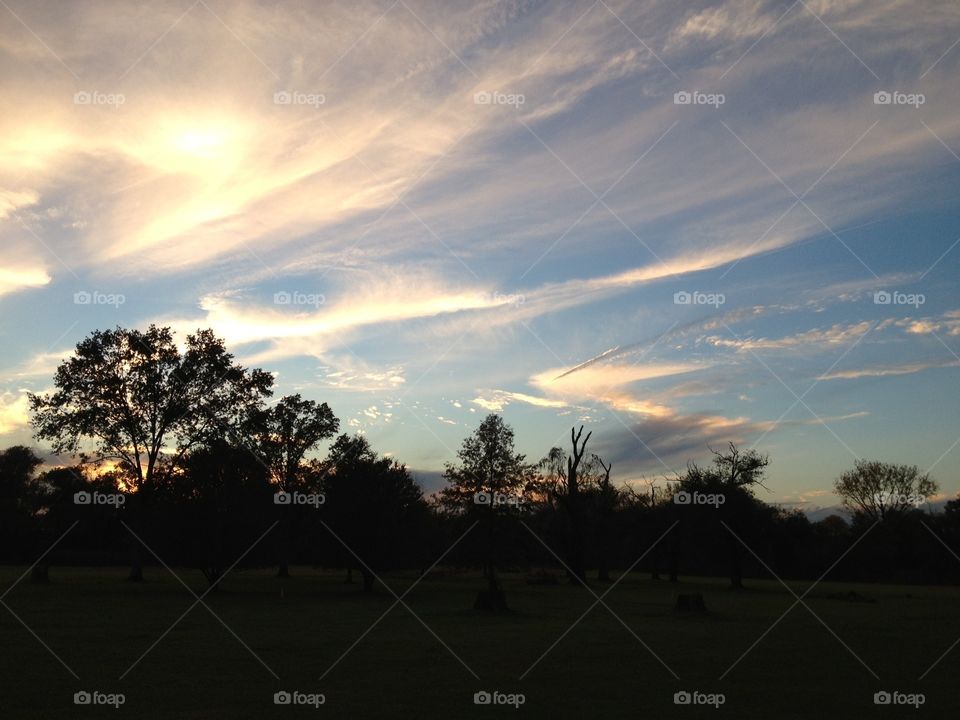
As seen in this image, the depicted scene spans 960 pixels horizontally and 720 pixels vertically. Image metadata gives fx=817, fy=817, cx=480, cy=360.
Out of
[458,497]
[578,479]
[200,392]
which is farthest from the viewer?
[578,479]

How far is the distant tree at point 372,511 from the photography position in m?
48.6

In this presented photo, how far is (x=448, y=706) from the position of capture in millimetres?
13711

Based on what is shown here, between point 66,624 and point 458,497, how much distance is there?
36.1m

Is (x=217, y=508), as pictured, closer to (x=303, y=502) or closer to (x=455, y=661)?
(x=303, y=502)

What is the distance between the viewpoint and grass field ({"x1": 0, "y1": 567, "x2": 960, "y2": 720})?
45.2 feet

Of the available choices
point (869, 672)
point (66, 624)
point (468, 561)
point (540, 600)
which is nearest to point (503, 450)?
point (468, 561)

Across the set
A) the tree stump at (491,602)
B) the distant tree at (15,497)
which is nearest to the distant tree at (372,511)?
the tree stump at (491,602)

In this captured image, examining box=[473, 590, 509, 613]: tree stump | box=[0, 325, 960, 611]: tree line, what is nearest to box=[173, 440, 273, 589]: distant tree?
box=[0, 325, 960, 611]: tree line

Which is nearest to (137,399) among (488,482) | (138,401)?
(138,401)

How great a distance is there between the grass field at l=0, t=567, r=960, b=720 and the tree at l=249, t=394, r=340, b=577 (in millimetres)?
23429

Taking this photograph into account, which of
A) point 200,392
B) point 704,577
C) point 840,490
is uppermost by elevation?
point 200,392

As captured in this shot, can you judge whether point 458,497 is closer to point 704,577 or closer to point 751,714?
point 704,577

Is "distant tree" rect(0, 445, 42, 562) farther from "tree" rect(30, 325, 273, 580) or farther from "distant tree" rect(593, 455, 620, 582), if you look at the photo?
"distant tree" rect(593, 455, 620, 582)

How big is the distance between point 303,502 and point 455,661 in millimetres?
35760
